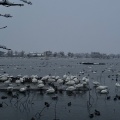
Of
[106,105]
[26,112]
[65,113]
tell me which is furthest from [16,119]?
[106,105]

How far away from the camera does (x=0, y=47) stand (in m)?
5.06

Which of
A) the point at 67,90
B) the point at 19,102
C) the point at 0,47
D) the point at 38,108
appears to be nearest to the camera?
the point at 0,47

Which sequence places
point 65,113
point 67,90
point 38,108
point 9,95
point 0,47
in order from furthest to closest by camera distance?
point 67,90
point 9,95
point 38,108
point 65,113
point 0,47

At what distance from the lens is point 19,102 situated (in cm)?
2995

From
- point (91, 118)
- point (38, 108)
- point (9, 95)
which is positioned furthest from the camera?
point (9, 95)

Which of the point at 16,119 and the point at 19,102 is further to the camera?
the point at 19,102

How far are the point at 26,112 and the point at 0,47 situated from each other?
21.4 meters

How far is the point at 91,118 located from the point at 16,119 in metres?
6.62

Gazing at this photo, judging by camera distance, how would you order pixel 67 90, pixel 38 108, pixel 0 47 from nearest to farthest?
pixel 0 47 → pixel 38 108 → pixel 67 90

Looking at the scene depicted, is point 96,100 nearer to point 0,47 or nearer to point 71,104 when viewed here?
point 71,104

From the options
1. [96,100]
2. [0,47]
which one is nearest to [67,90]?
[96,100]

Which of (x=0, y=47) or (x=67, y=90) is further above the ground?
(x=0, y=47)

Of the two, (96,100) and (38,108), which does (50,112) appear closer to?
(38,108)

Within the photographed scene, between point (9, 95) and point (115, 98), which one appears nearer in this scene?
point (115, 98)
